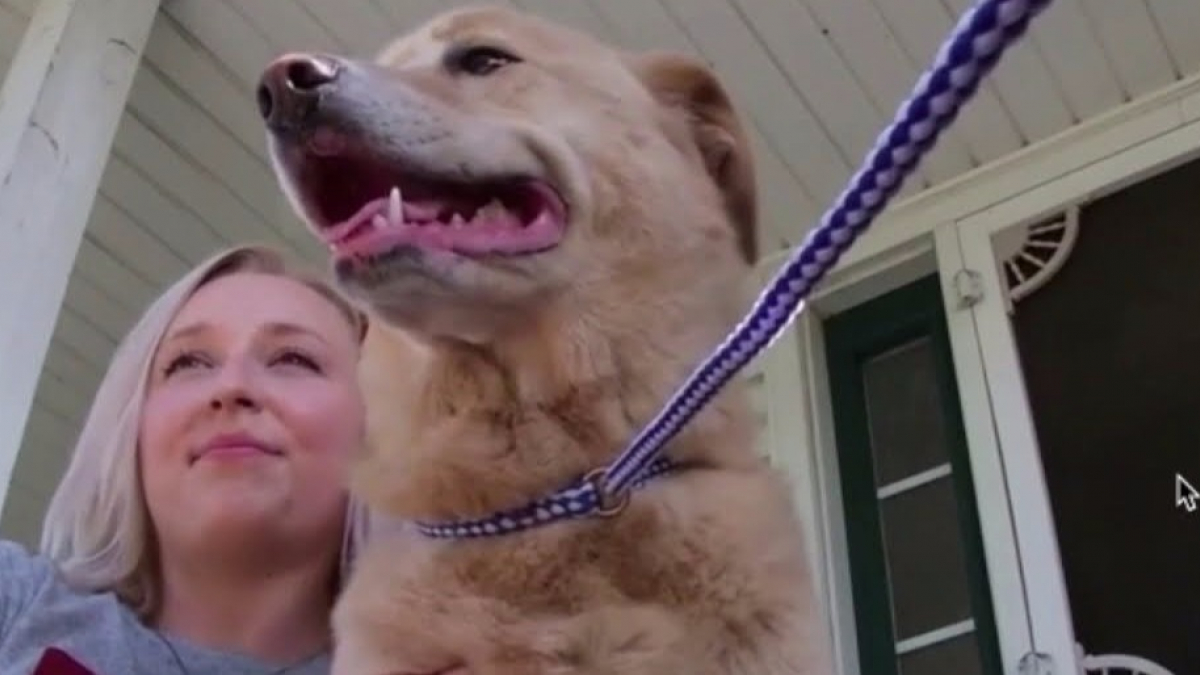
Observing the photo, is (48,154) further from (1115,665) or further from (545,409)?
(1115,665)

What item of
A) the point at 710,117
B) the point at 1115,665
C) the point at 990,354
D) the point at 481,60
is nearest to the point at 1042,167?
the point at 990,354

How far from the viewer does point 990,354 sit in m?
2.71

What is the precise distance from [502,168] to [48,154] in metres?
1.28

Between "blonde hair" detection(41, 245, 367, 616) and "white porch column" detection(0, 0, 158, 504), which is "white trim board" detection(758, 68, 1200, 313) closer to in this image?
"white porch column" detection(0, 0, 158, 504)

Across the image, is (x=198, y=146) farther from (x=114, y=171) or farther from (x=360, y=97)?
(x=360, y=97)

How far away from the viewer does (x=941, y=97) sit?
0.71 meters

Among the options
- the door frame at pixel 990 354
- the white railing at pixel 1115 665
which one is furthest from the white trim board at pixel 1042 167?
the white railing at pixel 1115 665

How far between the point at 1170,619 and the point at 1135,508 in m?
0.19

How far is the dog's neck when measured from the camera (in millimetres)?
1226

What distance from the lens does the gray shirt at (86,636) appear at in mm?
1386

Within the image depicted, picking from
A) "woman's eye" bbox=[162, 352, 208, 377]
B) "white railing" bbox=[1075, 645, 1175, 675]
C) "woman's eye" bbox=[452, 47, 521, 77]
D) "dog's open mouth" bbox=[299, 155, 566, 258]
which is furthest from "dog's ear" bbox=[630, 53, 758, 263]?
"white railing" bbox=[1075, 645, 1175, 675]

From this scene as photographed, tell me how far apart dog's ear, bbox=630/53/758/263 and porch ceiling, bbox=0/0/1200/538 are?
112 centimetres

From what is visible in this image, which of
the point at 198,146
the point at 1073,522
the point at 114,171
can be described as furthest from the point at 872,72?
the point at 114,171

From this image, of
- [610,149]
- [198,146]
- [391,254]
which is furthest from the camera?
[198,146]
